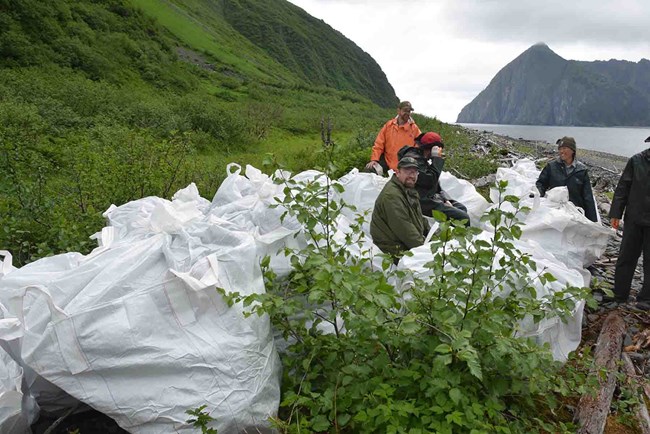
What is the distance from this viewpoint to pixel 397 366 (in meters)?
2.47

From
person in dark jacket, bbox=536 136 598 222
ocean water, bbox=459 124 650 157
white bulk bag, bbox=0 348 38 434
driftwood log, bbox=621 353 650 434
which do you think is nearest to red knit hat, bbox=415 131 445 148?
person in dark jacket, bbox=536 136 598 222

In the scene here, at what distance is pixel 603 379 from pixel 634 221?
8.60 ft

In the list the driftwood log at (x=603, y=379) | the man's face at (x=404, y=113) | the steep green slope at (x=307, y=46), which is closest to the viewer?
the driftwood log at (x=603, y=379)

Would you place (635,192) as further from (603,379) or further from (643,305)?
(603,379)

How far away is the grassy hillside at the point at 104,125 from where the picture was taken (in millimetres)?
4633

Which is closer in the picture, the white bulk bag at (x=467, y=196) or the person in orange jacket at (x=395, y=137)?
the white bulk bag at (x=467, y=196)

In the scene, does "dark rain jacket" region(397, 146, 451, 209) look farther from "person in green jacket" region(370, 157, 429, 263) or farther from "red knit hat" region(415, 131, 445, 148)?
"person in green jacket" region(370, 157, 429, 263)

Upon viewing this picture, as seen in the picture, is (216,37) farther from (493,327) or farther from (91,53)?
(493,327)

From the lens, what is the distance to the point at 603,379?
2760 millimetres

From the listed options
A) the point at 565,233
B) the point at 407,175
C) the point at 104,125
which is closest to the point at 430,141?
the point at 407,175

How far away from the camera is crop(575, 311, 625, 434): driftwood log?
2.79 meters

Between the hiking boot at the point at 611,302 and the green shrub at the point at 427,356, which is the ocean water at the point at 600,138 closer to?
the hiking boot at the point at 611,302

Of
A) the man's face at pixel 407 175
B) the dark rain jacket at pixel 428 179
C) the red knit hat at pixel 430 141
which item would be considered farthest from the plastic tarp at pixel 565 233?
the man's face at pixel 407 175

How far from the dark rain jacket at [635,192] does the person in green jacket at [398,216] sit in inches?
92.7
